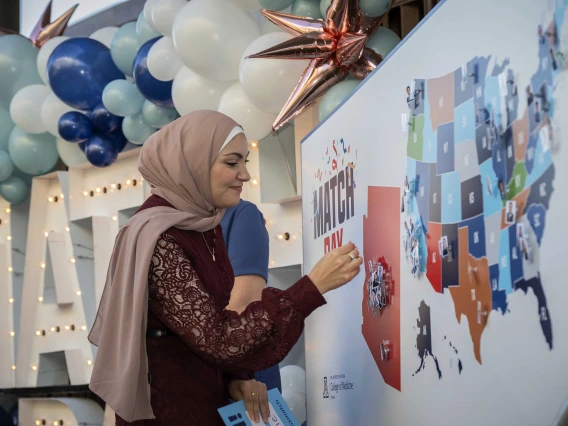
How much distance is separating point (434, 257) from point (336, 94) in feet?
5.19

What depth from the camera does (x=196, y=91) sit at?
3570mm

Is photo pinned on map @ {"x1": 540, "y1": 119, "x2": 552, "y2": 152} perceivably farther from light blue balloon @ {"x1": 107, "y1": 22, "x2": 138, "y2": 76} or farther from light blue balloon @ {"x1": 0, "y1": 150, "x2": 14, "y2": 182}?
light blue balloon @ {"x1": 0, "y1": 150, "x2": 14, "y2": 182}

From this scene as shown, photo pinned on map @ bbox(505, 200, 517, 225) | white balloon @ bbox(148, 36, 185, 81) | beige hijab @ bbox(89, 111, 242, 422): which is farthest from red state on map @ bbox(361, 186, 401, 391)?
white balloon @ bbox(148, 36, 185, 81)

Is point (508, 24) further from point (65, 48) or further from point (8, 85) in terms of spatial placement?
point (8, 85)

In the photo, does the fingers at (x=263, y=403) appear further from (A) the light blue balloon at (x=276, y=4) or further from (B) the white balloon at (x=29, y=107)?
(B) the white balloon at (x=29, y=107)

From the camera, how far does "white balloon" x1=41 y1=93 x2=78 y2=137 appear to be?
4.52 meters

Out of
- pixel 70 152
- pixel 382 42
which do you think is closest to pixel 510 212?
pixel 382 42

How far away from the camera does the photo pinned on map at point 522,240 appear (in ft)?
3.82

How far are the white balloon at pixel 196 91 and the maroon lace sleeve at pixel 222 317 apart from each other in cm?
205

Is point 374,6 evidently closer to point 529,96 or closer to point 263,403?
point 263,403

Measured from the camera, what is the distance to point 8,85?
4934 millimetres

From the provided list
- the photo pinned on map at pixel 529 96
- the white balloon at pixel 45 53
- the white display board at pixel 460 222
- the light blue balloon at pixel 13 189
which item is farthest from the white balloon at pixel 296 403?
the light blue balloon at pixel 13 189

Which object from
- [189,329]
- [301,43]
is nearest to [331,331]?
[189,329]

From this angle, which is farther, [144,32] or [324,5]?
[144,32]
